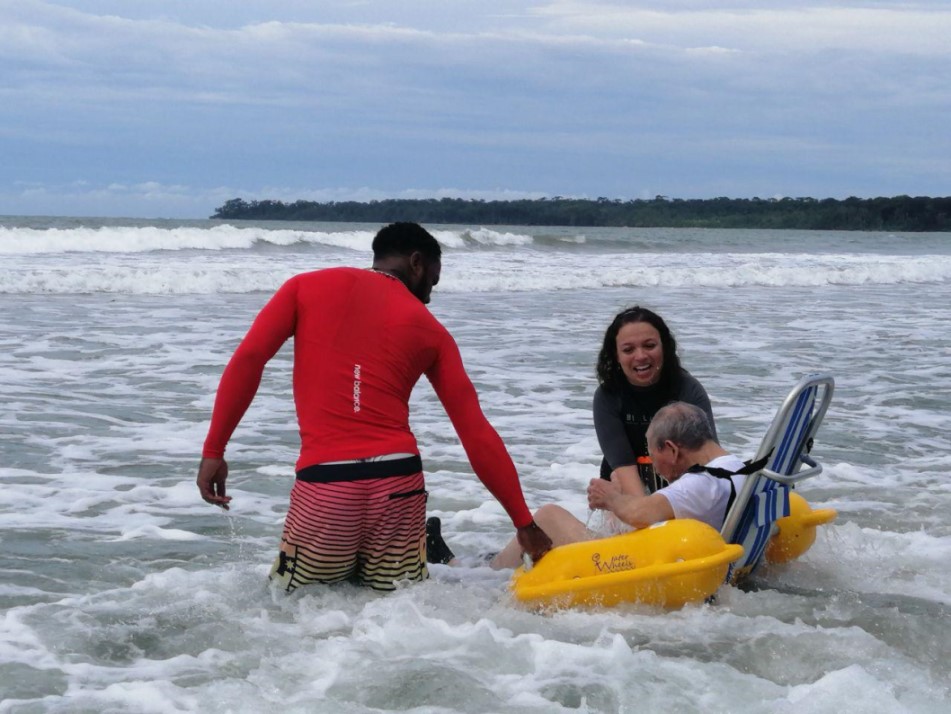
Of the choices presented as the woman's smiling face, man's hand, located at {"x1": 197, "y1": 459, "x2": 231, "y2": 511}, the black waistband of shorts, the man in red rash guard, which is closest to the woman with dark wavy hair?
the woman's smiling face

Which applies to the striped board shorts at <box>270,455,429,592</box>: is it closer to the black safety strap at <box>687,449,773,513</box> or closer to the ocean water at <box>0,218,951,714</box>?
the ocean water at <box>0,218,951,714</box>

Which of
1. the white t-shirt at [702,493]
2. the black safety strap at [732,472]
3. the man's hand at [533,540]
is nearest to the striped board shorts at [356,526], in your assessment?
the man's hand at [533,540]

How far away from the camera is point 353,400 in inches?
168

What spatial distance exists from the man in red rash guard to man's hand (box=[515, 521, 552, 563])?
81 millimetres

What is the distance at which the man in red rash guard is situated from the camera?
4262 mm

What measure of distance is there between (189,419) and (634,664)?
17.5 ft

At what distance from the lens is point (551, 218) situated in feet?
281

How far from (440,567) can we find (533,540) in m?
0.80

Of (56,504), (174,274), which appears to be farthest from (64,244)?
(56,504)

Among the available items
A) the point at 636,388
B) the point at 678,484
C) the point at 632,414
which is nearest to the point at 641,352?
the point at 636,388

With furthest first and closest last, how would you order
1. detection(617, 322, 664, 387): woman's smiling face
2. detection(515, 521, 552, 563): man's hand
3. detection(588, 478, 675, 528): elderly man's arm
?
1. detection(617, 322, 664, 387): woman's smiling face
2. detection(588, 478, 675, 528): elderly man's arm
3. detection(515, 521, 552, 563): man's hand

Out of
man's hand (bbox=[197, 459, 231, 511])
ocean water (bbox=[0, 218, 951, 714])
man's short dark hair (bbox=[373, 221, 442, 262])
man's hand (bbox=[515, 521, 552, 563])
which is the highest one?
man's short dark hair (bbox=[373, 221, 442, 262])

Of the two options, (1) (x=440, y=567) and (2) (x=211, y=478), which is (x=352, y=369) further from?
(1) (x=440, y=567)

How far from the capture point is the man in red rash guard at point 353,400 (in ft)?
14.0
